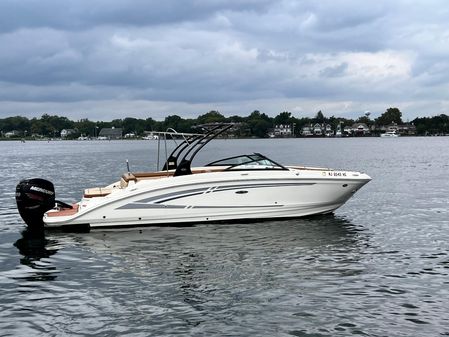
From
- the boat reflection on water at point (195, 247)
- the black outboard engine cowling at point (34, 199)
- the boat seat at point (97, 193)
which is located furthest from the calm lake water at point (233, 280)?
the boat seat at point (97, 193)

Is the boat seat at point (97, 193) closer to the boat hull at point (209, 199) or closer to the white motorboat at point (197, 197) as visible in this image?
the white motorboat at point (197, 197)

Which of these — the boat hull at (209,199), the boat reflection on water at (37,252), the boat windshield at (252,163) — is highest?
the boat windshield at (252,163)

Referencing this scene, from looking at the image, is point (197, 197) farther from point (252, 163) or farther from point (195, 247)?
point (195, 247)

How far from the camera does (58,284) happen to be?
31.2ft

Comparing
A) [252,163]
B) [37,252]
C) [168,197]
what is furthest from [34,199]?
[252,163]

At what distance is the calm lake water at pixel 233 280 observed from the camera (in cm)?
743

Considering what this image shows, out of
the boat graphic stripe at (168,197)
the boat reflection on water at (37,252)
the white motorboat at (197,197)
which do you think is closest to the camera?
the boat reflection on water at (37,252)

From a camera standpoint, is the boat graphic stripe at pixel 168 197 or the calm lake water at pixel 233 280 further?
the boat graphic stripe at pixel 168 197

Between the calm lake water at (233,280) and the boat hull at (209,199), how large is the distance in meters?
0.36

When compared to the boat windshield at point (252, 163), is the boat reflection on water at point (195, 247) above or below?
below

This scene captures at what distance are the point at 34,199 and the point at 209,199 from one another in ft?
15.5

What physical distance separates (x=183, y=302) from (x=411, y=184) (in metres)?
21.9

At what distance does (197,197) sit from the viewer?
14.5 m

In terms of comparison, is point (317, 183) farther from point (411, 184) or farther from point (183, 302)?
point (411, 184)
